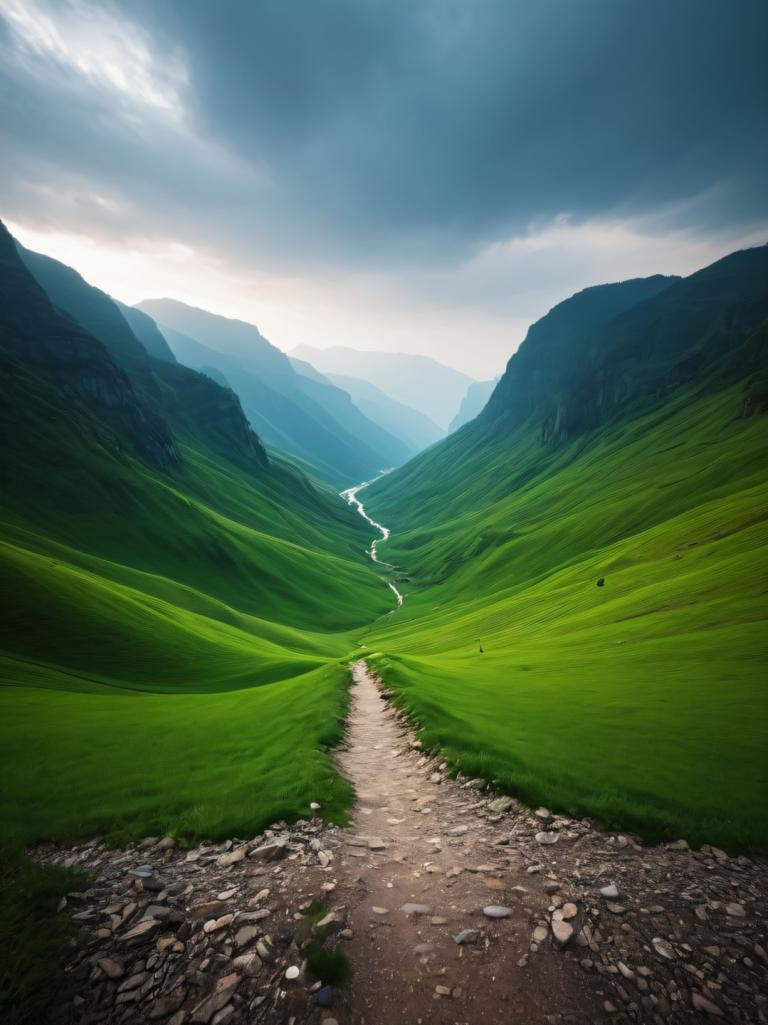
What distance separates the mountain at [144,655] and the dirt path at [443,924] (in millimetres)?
3218

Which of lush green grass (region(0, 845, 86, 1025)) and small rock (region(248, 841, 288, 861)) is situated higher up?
lush green grass (region(0, 845, 86, 1025))

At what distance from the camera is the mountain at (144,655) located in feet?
54.7

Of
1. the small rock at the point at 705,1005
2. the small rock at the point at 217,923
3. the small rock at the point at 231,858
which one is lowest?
the small rock at the point at 231,858

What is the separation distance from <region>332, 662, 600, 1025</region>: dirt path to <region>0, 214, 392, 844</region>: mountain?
10.6 feet

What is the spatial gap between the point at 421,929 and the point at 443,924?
20.6 inches

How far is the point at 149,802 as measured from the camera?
16031mm

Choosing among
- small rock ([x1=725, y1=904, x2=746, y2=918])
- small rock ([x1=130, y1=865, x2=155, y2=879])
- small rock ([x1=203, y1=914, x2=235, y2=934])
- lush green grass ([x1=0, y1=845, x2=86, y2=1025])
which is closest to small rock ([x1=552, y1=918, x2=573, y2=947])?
small rock ([x1=725, y1=904, x2=746, y2=918])

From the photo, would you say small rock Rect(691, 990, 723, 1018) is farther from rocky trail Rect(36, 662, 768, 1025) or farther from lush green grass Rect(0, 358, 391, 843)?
lush green grass Rect(0, 358, 391, 843)

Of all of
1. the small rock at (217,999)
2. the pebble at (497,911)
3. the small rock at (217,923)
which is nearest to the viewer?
the small rock at (217,999)

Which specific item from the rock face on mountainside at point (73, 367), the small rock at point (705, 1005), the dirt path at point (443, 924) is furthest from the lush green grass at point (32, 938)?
the rock face on mountainside at point (73, 367)

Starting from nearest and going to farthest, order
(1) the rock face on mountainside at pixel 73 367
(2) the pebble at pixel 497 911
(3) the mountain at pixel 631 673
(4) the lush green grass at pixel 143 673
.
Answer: (2) the pebble at pixel 497 911
(4) the lush green grass at pixel 143 673
(3) the mountain at pixel 631 673
(1) the rock face on mountainside at pixel 73 367

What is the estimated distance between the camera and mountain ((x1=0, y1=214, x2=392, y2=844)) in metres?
16.7

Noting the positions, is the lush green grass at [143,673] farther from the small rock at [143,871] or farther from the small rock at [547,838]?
the small rock at [547,838]

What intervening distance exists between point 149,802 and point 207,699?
80.3ft
